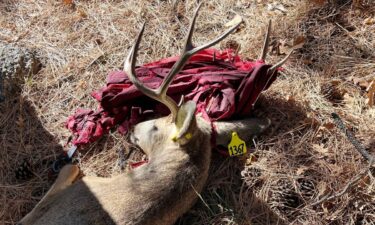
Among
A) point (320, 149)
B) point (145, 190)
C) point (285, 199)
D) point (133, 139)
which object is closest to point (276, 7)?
point (320, 149)

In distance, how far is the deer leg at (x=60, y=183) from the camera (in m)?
4.38

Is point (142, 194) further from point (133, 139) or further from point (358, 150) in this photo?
point (358, 150)

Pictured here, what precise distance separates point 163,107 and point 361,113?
6.70ft

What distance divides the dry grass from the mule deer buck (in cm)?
34

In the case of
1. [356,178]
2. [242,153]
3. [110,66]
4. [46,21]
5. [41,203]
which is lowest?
[356,178]

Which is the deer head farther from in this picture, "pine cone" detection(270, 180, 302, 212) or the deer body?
"pine cone" detection(270, 180, 302, 212)

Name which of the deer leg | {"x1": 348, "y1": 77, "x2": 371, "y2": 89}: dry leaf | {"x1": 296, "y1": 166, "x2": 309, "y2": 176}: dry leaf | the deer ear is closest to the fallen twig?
{"x1": 296, "y1": 166, "x2": 309, "y2": 176}: dry leaf

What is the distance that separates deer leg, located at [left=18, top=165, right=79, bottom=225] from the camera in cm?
438

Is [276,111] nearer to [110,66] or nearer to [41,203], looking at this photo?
[110,66]

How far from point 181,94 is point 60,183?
152 centimetres

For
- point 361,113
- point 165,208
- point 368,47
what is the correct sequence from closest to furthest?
point 165,208
point 361,113
point 368,47

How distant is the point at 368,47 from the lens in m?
5.77

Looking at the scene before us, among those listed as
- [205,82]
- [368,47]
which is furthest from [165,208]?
[368,47]

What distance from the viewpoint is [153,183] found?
14.0ft
